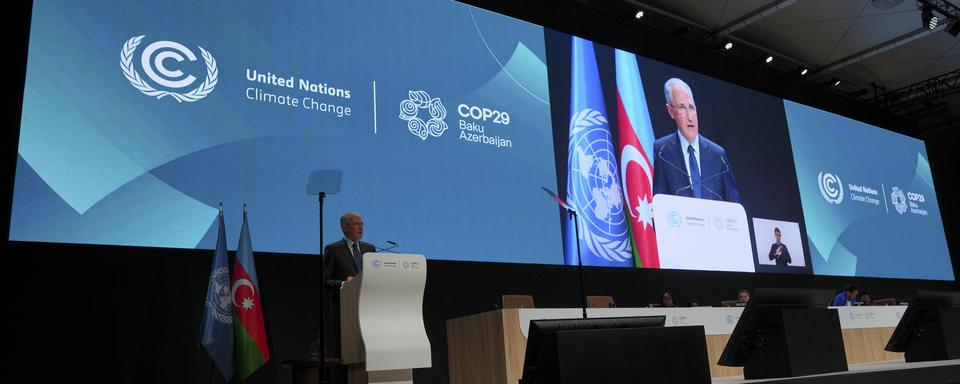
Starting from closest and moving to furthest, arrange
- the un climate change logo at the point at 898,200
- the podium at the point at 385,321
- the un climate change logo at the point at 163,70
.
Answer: the podium at the point at 385,321 < the un climate change logo at the point at 163,70 < the un climate change logo at the point at 898,200

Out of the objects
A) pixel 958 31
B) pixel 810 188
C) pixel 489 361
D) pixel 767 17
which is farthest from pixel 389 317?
pixel 958 31

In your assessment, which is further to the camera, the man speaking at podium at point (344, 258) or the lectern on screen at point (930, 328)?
the man speaking at podium at point (344, 258)

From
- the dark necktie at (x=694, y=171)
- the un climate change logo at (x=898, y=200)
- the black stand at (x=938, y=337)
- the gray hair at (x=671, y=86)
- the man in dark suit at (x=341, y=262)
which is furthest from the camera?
the un climate change logo at (x=898, y=200)

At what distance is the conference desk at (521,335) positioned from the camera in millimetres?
4043

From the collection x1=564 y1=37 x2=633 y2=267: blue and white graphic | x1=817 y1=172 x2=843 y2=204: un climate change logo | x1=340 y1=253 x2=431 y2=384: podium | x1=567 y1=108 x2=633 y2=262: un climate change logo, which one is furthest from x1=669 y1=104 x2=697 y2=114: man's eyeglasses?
x1=340 y1=253 x2=431 y2=384: podium

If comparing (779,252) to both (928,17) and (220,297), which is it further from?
(220,297)

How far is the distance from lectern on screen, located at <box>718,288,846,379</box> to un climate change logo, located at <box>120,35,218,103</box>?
3.80 metres

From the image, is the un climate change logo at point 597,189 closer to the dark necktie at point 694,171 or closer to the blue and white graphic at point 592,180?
the blue and white graphic at point 592,180

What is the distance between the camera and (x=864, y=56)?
Result: 10336 mm

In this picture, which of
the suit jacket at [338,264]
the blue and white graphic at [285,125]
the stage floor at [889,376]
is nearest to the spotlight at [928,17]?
the blue and white graphic at [285,125]

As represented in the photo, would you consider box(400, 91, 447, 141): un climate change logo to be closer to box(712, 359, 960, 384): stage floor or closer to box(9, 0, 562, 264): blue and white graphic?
box(9, 0, 562, 264): blue and white graphic

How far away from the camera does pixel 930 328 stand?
3.45 meters

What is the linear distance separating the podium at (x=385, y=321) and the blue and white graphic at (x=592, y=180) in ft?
9.04

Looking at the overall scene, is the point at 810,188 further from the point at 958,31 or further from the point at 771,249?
the point at 958,31
